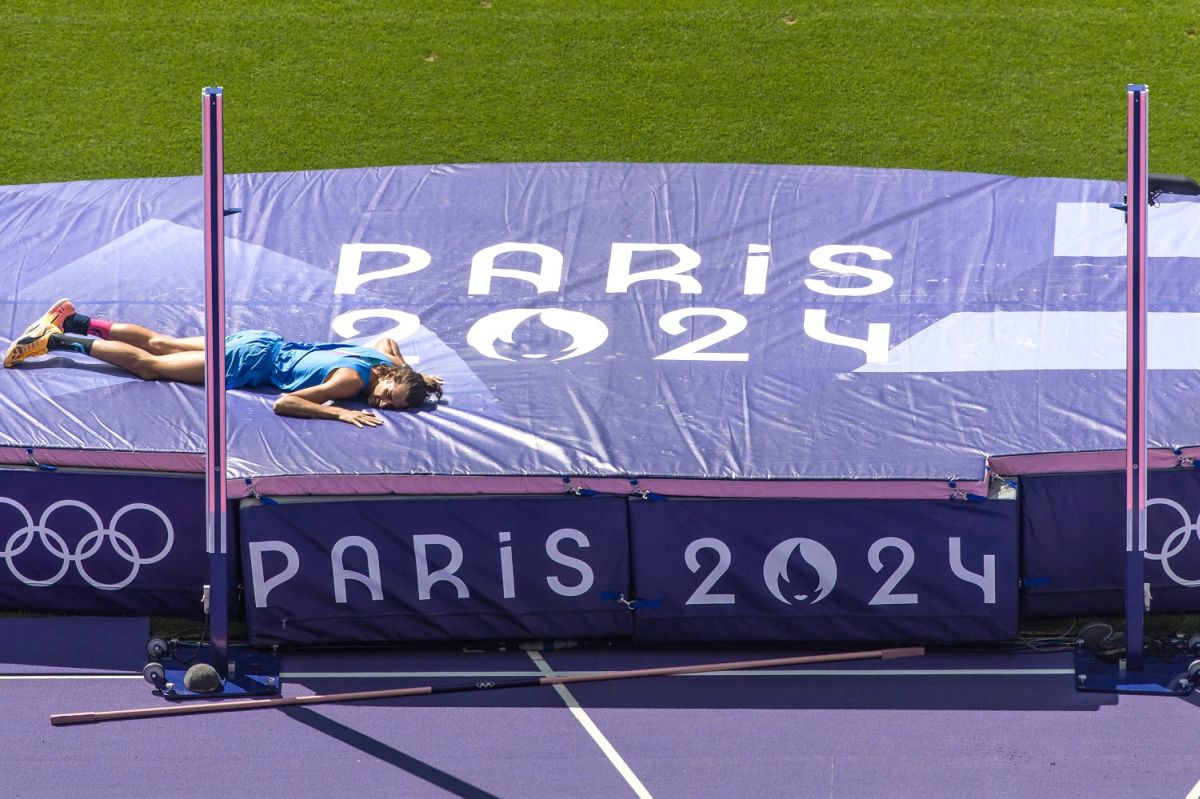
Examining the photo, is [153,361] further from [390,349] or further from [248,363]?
[390,349]

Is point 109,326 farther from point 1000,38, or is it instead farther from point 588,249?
point 1000,38

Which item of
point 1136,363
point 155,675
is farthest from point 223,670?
point 1136,363

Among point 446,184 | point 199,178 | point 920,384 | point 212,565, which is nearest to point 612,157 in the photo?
point 446,184

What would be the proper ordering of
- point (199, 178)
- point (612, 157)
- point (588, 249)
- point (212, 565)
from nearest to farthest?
point (212, 565) < point (588, 249) < point (199, 178) < point (612, 157)

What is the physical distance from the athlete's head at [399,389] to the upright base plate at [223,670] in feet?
4.85

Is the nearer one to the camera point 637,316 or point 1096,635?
point 1096,635

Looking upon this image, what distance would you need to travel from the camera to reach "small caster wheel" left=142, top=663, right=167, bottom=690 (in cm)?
973

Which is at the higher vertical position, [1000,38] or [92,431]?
[1000,38]

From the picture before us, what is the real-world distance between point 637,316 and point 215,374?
2.65 meters

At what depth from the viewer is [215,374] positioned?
9.51 metres

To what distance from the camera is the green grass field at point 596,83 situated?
14273 millimetres

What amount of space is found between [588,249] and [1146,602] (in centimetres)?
398

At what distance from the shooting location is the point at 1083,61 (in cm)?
1471

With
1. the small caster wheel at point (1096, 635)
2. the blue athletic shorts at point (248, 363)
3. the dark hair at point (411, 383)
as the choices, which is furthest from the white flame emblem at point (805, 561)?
the blue athletic shorts at point (248, 363)
